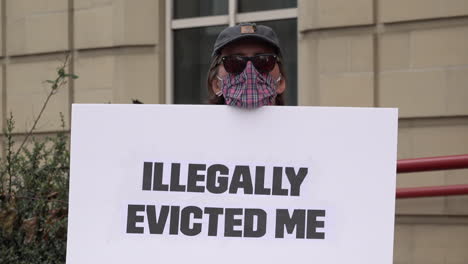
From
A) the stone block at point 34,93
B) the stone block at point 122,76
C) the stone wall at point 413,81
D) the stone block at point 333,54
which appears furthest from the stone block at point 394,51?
the stone block at point 34,93

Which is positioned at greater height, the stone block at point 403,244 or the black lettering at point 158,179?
the black lettering at point 158,179

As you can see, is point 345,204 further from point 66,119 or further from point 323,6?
point 66,119

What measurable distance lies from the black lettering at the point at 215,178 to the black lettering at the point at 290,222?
0.18 m

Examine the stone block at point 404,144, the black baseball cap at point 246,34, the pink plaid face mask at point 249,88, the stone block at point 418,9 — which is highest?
the stone block at point 418,9

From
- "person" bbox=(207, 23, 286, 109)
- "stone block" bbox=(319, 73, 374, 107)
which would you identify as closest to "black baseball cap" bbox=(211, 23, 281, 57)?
"person" bbox=(207, 23, 286, 109)

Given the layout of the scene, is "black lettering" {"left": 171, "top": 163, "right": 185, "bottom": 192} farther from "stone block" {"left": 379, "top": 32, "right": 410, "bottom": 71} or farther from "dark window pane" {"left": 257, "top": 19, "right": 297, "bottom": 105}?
"dark window pane" {"left": 257, "top": 19, "right": 297, "bottom": 105}

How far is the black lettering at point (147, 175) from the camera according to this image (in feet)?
8.01

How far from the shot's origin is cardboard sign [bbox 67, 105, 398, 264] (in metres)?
2.37

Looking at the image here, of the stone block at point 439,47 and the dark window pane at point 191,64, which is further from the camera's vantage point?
the dark window pane at point 191,64

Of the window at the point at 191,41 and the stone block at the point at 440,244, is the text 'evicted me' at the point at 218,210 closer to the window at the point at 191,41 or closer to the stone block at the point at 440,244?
the stone block at the point at 440,244

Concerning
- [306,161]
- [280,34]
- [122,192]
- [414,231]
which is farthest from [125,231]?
[280,34]

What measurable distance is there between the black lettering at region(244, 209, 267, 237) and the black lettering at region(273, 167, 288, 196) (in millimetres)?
78

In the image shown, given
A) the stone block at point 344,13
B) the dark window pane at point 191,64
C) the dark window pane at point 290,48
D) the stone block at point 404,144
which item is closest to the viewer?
the stone block at point 404,144

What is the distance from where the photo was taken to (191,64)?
24.0ft
